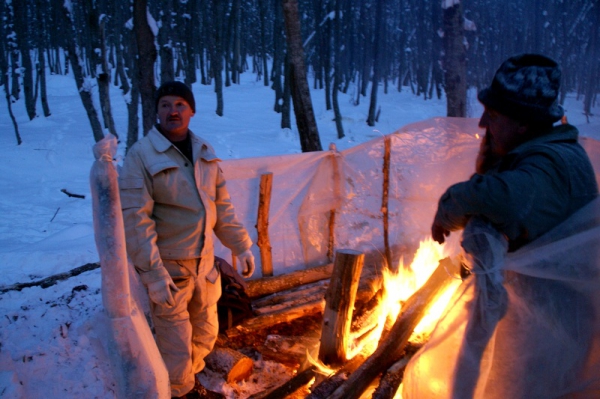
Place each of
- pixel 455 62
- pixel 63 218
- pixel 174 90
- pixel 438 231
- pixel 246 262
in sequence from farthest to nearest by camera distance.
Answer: pixel 63 218, pixel 455 62, pixel 246 262, pixel 174 90, pixel 438 231

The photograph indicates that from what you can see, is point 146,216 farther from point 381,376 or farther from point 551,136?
point 551,136

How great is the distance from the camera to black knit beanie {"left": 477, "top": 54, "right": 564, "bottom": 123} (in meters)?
1.81

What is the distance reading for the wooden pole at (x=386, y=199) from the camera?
4.90 m

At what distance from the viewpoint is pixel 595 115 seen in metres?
30.9

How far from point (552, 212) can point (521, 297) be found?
1.25 ft

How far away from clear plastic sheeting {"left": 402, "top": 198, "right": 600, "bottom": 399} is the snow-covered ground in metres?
1.88

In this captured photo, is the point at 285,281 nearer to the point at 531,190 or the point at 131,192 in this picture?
the point at 131,192

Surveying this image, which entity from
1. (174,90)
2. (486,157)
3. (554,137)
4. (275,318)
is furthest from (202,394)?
(554,137)

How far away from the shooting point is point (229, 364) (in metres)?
3.50

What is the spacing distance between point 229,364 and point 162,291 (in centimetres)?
116

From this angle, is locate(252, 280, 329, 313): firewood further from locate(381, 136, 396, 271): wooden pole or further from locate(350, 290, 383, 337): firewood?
locate(381, 136, 396, 271): wooden pole

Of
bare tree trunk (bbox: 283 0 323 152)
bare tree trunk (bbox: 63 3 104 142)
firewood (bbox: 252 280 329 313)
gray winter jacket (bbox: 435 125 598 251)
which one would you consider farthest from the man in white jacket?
bare tree trunk (bbox: 63 3 104 142)

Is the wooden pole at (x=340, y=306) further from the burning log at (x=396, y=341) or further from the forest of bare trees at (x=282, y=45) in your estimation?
the forest of bare trees at (x=282, y=45)

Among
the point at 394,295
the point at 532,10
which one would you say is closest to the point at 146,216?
the point at 394,295
